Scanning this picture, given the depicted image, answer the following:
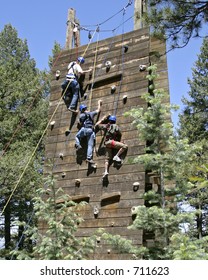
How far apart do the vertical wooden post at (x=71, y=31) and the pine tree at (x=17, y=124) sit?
6.78 metres

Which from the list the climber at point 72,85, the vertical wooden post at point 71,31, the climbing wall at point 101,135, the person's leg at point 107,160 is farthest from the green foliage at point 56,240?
the vertical wooden post at point 71,31

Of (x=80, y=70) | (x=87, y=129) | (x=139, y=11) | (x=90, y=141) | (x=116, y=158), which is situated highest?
(x=139, y=11)

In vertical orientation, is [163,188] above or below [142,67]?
below

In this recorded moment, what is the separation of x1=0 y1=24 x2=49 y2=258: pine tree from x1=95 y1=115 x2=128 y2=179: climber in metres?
8.75

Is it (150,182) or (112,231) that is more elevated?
(150,182)

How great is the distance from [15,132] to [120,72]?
411 inches

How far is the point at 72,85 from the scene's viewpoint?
8.40 m

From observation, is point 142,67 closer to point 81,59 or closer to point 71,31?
point 81,59

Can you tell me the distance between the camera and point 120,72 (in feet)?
26.0

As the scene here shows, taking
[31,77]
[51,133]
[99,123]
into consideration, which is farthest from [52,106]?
[31,77]

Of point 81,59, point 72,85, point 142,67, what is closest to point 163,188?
point 142,67

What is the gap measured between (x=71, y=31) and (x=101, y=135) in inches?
133

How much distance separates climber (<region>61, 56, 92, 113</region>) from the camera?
830 cm

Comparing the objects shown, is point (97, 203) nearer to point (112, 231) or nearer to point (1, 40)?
point (112, 231)
